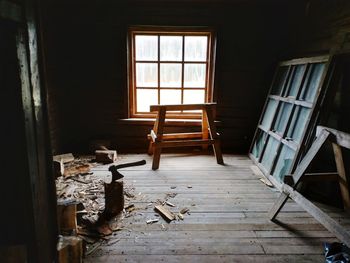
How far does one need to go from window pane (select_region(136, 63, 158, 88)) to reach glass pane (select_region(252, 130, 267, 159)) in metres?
1.85

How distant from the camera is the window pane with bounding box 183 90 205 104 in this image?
4.59 meters

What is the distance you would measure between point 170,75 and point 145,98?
568mm

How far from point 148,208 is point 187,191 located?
576 millimetres

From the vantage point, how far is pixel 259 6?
164 inches

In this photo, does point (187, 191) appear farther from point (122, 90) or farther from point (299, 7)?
point (299, 7)

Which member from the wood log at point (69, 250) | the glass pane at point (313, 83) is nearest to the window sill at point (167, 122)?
the glass pane at point (313, 83)

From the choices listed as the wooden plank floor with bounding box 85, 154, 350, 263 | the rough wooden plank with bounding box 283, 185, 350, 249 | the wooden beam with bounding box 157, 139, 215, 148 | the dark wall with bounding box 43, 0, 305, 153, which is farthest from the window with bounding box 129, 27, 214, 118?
the rough wooden plank with bounding box 283, 185, 350, 249

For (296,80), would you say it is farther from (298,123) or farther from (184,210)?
(184,210)

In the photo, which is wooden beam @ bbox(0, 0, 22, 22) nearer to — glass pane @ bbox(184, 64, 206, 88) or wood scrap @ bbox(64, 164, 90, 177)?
wood scrap @ bbox(64, 164, 90, 177)

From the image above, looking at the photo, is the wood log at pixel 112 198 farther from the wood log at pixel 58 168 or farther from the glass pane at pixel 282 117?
the glass pane at pixel 282 117

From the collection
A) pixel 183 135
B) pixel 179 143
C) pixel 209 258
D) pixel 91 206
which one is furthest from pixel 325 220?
pixel 183 135

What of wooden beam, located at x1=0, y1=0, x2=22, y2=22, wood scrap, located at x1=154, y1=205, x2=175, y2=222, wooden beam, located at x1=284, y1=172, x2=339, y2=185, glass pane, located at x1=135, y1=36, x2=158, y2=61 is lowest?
wood scrap, located at x1=154, y1=205, x2=175, y2=222

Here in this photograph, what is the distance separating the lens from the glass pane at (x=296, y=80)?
11.1ft

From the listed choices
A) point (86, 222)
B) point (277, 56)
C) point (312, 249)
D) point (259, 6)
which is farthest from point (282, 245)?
point (259, 6)
